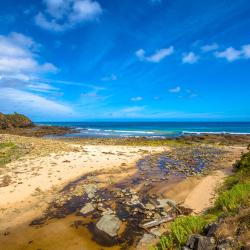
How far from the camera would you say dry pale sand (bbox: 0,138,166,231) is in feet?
32.8

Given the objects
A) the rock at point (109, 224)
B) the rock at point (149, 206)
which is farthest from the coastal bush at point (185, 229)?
the rock at point (149, 206)

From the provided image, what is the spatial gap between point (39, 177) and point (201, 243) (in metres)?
11.3

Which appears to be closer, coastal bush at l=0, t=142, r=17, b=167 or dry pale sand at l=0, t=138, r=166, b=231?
dry pale sand at l=0, t=138, r=166, b=231

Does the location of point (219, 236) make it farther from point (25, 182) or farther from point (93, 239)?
point (25, 182)

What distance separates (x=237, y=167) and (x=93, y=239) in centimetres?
1128

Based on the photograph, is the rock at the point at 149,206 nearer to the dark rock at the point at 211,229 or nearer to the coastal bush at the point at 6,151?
the dark rock at the point at 211,229

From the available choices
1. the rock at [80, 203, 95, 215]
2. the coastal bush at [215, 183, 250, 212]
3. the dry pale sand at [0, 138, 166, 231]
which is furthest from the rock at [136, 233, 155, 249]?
the dry pale sand at [0, 138, 166, 231]

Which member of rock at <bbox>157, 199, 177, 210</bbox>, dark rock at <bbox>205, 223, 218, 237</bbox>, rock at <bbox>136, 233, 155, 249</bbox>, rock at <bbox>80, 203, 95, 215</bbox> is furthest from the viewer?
rock at <bbox>157, 199, 177, 210</bbox>

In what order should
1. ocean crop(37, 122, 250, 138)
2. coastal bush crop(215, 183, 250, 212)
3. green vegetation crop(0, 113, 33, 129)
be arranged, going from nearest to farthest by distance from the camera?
coastal bush crop(215, 183, 250, 212) → ocean crop(37, 122, 250, 138) → green vegetation crop(0, 113, 33, 129)

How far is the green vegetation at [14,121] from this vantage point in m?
64.7

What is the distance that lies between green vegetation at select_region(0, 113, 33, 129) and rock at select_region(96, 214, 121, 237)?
62.7m

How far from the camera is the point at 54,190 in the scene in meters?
12.5

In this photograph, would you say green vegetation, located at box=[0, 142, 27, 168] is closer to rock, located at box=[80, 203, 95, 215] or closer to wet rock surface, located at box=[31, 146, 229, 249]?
wet rock surface, located at box=[31, 146, 229, 249]

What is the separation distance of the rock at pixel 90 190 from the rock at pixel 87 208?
108cm
